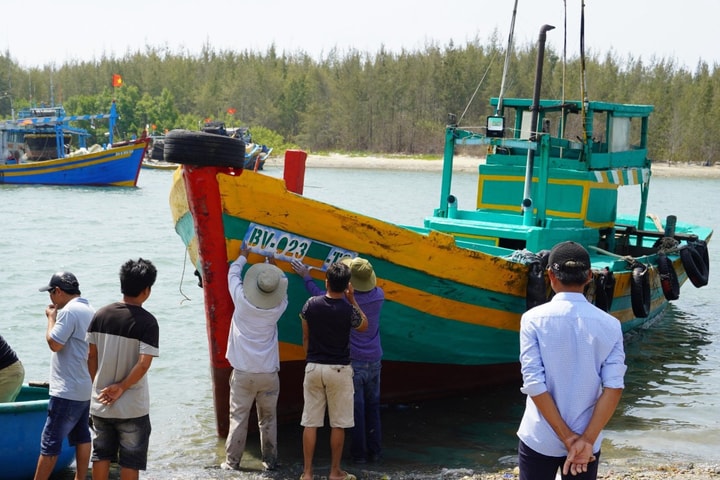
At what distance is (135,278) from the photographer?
4734 mm

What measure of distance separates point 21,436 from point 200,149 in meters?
2.21

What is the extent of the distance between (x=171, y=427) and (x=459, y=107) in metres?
67.5

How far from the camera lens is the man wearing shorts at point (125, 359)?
4.75 metres

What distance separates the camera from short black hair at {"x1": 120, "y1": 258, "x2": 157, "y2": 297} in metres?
4.74

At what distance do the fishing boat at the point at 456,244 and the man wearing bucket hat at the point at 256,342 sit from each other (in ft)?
1.74

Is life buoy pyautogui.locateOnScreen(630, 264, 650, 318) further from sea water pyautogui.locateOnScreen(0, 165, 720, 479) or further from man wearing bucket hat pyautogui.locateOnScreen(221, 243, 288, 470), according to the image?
man wearing bucket hat pyautogui.locateOnScreen(221, 243, 288, 470)

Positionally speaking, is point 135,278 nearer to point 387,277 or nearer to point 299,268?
point 299,268

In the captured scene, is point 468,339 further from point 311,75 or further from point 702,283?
point 311,75

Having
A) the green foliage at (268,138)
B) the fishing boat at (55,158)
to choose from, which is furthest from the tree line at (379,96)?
the fishing boat at (55,158)

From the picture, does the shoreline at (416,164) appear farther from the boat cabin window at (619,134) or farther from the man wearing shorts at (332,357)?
the man wearing shorts at (332,357)

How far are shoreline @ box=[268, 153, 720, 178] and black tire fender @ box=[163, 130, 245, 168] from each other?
50.7 metres

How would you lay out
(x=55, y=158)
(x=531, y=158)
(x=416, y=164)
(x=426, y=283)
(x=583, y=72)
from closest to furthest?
(x=426, y=283) → (x=531, y=158) → (x=583, y=72) → (x=55, y=158) → (x=416, y=164)

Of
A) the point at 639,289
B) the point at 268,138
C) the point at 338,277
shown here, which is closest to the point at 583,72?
the point at 639,289

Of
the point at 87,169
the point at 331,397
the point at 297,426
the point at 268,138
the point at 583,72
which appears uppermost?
the point at 583,72
